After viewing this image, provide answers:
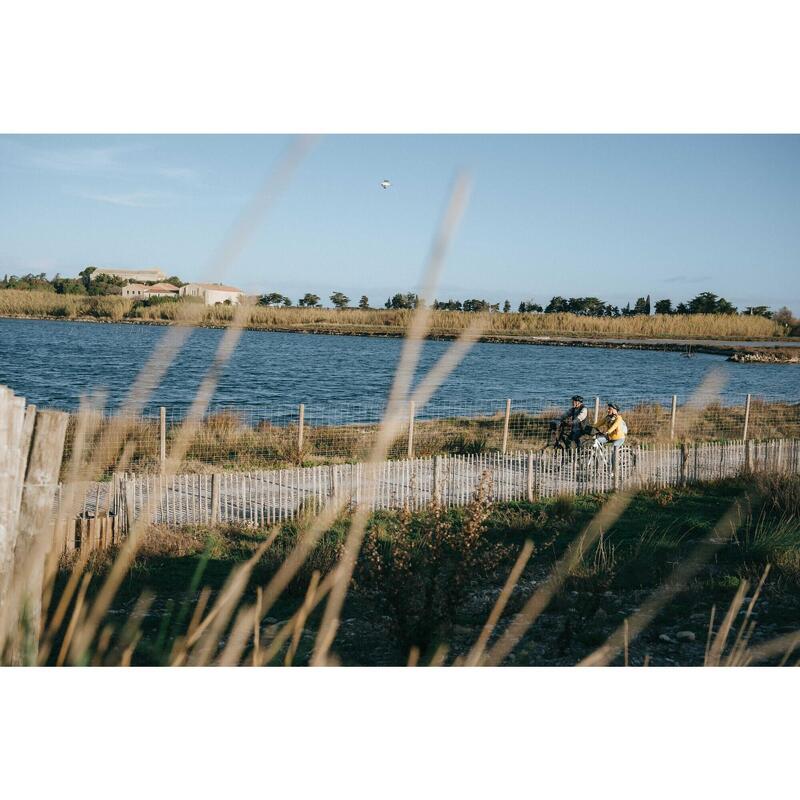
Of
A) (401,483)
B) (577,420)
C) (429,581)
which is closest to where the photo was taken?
(429,581)

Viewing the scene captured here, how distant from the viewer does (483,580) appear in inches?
242

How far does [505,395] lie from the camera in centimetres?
3281

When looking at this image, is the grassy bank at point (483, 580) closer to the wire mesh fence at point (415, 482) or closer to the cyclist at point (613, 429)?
the wire mesh fence at point (415, 482)

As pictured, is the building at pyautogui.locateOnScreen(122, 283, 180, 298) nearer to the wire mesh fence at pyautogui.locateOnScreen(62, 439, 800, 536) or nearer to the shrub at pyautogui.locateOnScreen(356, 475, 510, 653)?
the shrub at pyautogui.locateOnScreen(356, 475, 510, 653)

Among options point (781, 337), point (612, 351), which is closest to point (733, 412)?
point (781, 337)

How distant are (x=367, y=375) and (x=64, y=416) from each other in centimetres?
3697

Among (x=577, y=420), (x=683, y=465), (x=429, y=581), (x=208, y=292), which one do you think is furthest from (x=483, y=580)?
(x=577, y=420)

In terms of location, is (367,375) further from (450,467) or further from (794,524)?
(794,524)

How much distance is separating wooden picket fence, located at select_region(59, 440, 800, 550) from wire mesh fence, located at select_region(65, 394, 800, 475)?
3.36 feet

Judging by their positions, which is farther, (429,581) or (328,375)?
(328,375)

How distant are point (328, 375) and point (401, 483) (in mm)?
27067

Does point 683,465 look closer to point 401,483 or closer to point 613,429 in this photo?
point 613,429

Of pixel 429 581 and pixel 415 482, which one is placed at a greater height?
pixel 429 581

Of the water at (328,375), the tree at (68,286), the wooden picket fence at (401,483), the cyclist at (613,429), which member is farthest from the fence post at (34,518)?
the tree at (68,286)
